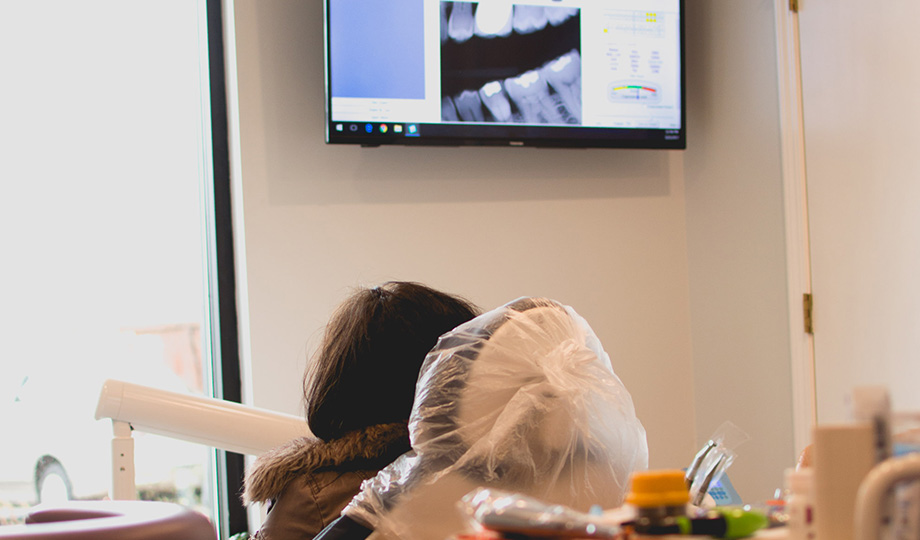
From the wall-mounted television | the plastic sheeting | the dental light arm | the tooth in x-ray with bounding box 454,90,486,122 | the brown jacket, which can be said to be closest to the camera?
the plastic sheeting

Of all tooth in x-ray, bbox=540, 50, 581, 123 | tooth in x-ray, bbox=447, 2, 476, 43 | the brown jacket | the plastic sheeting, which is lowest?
the brown jacket

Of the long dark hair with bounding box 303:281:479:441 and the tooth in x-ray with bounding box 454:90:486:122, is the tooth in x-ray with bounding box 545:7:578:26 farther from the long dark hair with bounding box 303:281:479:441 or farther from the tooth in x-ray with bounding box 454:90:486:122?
the long dark hair with bounding box 303:281:479:441

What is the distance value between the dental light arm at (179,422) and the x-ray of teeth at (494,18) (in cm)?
128

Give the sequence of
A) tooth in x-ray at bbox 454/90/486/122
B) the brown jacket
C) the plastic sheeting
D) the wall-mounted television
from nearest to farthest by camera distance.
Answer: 1. the plastic sheeting
2. the brown jacket
3. the wall-mounted television
4. tooth in x-ray at bbox 454/90/486/122

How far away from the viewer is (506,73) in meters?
2.64

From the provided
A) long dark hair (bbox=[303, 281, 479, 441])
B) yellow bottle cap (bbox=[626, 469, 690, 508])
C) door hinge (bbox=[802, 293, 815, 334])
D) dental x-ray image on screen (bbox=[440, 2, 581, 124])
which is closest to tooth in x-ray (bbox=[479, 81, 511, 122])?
dental x-ray image on screen (bbox=[440, 2, 581, 124])

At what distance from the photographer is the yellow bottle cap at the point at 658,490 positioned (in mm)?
618

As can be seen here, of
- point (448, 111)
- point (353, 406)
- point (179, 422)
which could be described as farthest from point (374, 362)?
point (448, 111)

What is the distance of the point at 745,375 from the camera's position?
2.75 meters

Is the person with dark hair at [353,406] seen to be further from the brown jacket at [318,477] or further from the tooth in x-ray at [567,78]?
the tooth in x-ray at [567,78]

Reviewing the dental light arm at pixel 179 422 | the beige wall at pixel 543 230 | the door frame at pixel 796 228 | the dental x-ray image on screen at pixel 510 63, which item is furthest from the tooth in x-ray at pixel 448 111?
the dental light arm at pixel 179 422

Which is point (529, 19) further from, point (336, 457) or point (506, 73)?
point (336, 457)

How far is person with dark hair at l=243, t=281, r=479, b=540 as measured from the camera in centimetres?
130

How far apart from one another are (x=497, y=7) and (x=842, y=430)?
2.21 m
